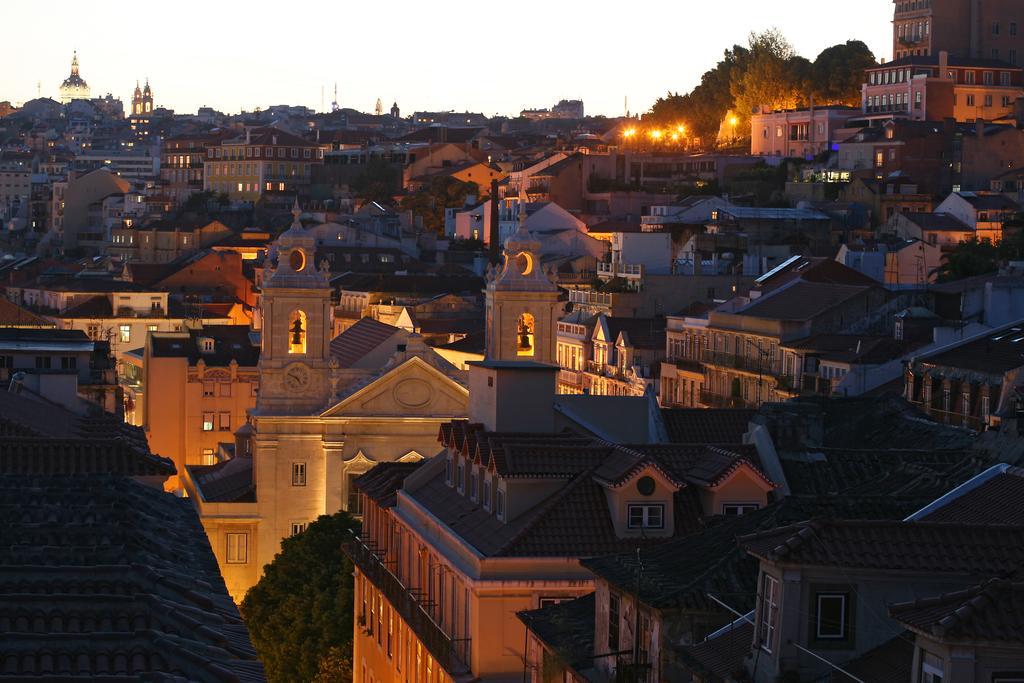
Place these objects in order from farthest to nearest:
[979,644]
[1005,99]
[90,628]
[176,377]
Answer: [1005,99]
[176,377]
[90,628]
[979,644]

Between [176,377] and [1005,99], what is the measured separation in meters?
62.9

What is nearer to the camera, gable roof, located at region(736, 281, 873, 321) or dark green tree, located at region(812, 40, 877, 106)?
gable roof, located at region(736, 281, 873, 321)

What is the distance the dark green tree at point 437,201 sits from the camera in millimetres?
178000

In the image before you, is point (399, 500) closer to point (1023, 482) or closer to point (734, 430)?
point (734, 430)

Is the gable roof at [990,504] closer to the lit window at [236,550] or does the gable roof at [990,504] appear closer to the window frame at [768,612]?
the window frame at [768,612]

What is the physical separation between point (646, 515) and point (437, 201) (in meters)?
145

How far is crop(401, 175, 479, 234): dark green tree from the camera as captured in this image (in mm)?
178000

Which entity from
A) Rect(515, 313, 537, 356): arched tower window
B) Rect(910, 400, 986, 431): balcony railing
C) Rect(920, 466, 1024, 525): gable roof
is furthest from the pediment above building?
Rect(920, 466, 1024, 525): gable roof

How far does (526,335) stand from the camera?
7406 centimetres

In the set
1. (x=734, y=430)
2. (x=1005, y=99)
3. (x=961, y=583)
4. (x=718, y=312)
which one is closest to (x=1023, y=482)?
(x=961, y=583)

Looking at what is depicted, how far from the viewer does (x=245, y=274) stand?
164m

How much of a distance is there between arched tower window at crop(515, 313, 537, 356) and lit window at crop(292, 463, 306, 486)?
7.74 meters

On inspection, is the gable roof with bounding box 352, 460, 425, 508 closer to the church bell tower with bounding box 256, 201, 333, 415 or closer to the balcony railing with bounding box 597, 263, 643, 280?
the church bell tower with bounding box 256, 201, 333, 415

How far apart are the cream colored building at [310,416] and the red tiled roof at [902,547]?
53438 millimetres
